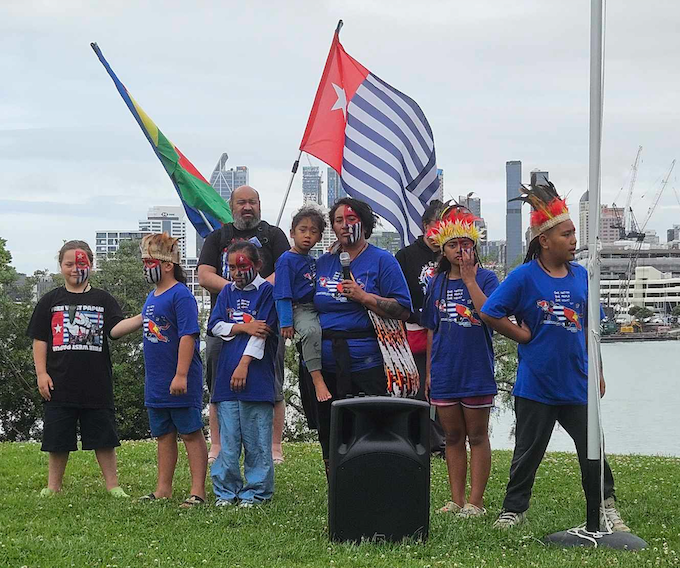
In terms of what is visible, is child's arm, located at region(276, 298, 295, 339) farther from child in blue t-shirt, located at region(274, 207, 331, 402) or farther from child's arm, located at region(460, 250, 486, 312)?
child's arm, located at region(460, 250, 486, 312)

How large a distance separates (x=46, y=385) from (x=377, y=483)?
9.73 ft

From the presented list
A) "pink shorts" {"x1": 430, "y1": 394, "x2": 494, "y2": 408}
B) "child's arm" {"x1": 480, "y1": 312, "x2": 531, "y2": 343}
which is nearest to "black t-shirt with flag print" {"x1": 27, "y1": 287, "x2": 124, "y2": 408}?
"pink shorts" {"x1": 430, "y1": 394, "x2": 494, "y2": 408}

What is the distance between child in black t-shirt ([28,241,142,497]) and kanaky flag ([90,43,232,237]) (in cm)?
182

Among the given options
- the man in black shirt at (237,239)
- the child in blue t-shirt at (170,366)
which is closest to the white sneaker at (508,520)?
the child in blue t-shirt at (170,366)

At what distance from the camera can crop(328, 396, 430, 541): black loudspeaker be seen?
18.5 feet

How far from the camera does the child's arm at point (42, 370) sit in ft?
24.0

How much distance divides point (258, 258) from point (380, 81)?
3.24 m

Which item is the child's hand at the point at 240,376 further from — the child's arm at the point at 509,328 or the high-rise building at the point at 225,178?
the high-rise building at the point at 225,178

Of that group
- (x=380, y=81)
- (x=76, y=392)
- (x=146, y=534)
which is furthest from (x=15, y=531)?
(x=380, y=81)

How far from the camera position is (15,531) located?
19.7 feet

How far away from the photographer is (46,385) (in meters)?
7.34

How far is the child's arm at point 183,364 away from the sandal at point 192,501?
0.75 meters

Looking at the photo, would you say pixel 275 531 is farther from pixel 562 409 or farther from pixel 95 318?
pixel 95 318

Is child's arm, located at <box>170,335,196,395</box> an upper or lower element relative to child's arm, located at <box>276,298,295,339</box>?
lower
